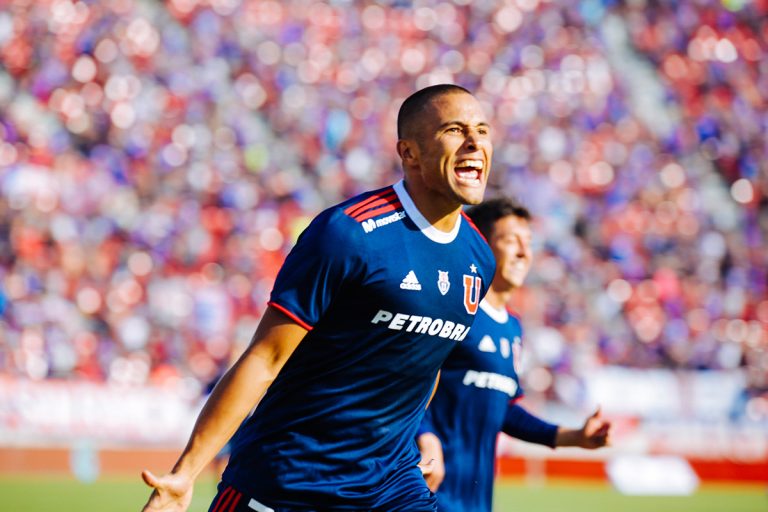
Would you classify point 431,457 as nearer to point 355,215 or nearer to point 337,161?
point 355,215

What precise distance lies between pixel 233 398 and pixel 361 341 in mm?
609

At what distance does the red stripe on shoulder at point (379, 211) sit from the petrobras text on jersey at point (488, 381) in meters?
2.26

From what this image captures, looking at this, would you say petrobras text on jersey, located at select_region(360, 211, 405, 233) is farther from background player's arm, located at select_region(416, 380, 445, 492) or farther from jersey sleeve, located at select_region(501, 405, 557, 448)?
jersey sleeve, located at select_region(501, 405, 557, 448)

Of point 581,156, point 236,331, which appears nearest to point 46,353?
point 236,331

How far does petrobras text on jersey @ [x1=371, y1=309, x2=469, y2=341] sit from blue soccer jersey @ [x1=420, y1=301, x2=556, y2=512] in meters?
1.83

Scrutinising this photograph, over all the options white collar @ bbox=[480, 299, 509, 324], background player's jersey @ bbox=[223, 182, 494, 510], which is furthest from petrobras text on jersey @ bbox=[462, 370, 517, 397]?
background player's jersey @ bbox=[223, 182, 494, 510]

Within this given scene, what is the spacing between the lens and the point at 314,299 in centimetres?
448

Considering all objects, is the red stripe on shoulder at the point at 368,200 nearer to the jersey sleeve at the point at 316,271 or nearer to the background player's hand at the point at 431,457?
the jersey sleeve at the point at 316,271

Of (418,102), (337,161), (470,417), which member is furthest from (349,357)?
(337,161)

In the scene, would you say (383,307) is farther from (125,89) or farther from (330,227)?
(125,89)

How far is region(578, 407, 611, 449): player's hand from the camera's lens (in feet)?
22.4

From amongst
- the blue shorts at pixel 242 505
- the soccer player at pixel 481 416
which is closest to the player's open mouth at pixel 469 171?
the blue shorts at pixel 242 505

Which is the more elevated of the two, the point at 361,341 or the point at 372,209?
the point at 372,209

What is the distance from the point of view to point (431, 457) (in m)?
6.16
